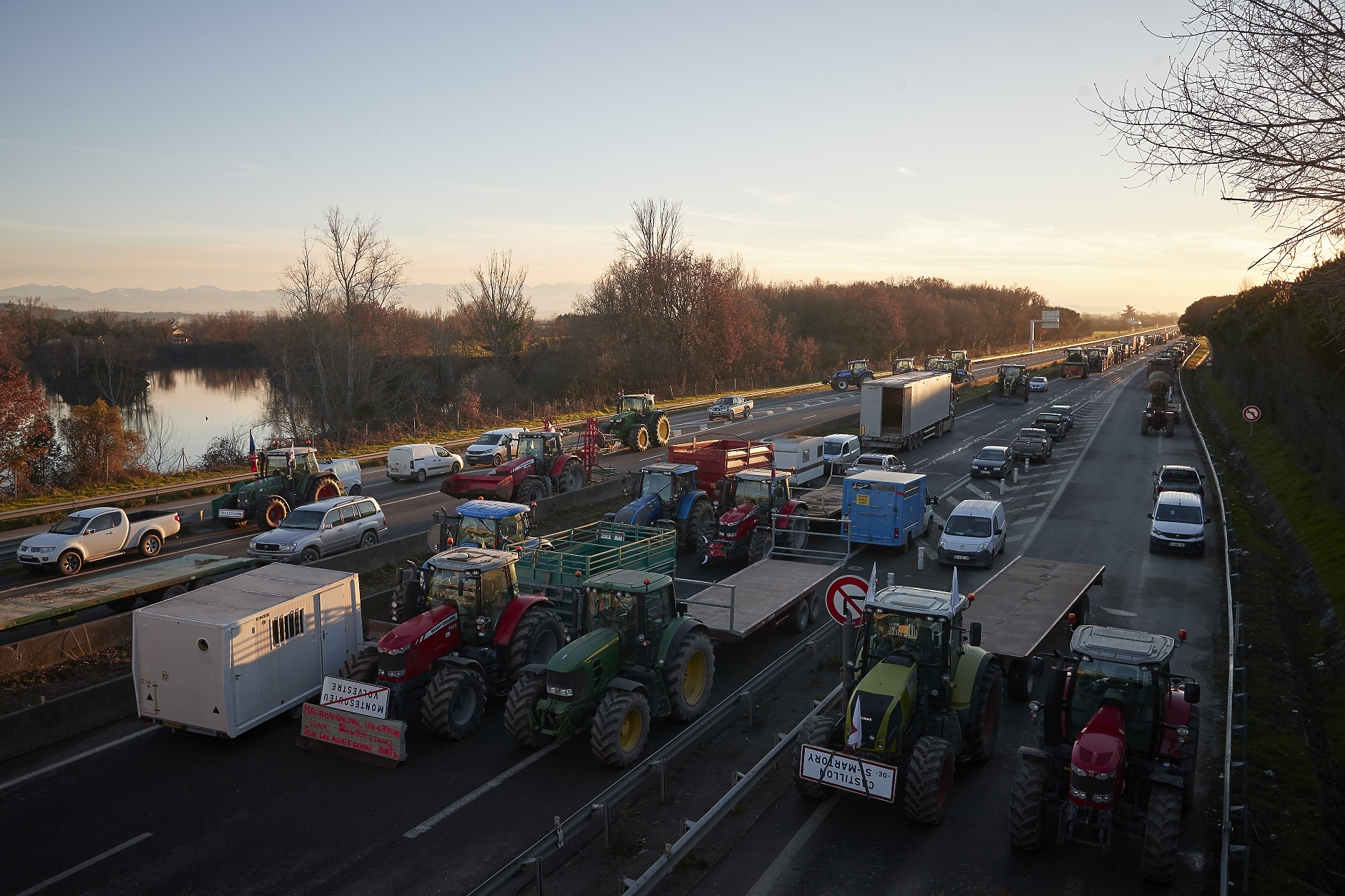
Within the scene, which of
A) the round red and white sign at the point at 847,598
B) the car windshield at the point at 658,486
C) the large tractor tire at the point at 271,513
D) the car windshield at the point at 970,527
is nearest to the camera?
the round red and white sign at the point at 847,598

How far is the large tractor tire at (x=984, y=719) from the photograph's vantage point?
11125 mm

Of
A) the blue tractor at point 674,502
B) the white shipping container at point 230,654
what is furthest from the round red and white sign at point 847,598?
the blue tractor at point 674,502

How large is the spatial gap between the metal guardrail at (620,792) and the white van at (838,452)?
21.3 m

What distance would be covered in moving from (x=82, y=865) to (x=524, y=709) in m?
5.31

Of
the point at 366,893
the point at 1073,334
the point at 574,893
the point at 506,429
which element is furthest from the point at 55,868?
the point at 1073,334

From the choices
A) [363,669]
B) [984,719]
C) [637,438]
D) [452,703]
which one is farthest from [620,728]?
[637,438]

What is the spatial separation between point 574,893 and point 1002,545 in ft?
60.7

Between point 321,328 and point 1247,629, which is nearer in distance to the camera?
point 1247,629

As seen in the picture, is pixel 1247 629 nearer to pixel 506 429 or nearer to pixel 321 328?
pixel 506 429

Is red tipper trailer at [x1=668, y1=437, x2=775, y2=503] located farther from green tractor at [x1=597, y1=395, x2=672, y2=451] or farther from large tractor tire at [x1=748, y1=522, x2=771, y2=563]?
green tractor at [x1=597, y1=395, x2=672, y2=451]

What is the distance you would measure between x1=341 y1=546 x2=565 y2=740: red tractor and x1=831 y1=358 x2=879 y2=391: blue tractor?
2541 inches

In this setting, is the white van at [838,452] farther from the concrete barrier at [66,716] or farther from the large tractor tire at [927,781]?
the concrete barrier at [66,716]

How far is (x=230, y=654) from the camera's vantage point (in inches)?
479

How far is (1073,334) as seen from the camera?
7057 inches
